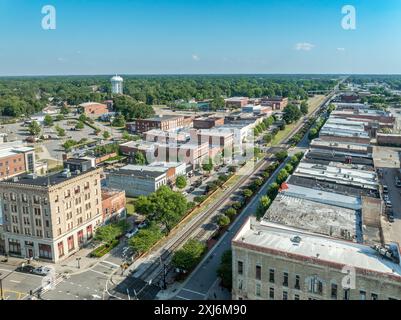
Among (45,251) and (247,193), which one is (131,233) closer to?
(45,251)

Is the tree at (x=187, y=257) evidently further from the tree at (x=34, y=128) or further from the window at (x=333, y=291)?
the tree at (x=34, y=128)

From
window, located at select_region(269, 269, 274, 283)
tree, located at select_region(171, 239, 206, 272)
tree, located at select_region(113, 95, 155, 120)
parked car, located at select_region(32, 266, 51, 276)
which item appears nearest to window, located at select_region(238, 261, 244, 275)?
window, located at select_region(269, 269, 274, 283)

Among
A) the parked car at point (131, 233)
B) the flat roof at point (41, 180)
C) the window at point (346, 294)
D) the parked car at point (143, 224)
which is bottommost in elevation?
the parked car at point (131, 233)

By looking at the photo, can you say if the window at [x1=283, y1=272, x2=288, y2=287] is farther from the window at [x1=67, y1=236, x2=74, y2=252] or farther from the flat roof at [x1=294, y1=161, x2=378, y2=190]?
the flat roof at [x1=294, y1=161, x2=378, y2=190]

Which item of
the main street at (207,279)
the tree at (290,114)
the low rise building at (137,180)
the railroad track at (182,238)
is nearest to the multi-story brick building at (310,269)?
the main street at (207,279)

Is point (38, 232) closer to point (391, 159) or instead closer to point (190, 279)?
point (190, 279)

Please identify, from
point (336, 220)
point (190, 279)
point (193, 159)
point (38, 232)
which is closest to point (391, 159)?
point (193, 159)
